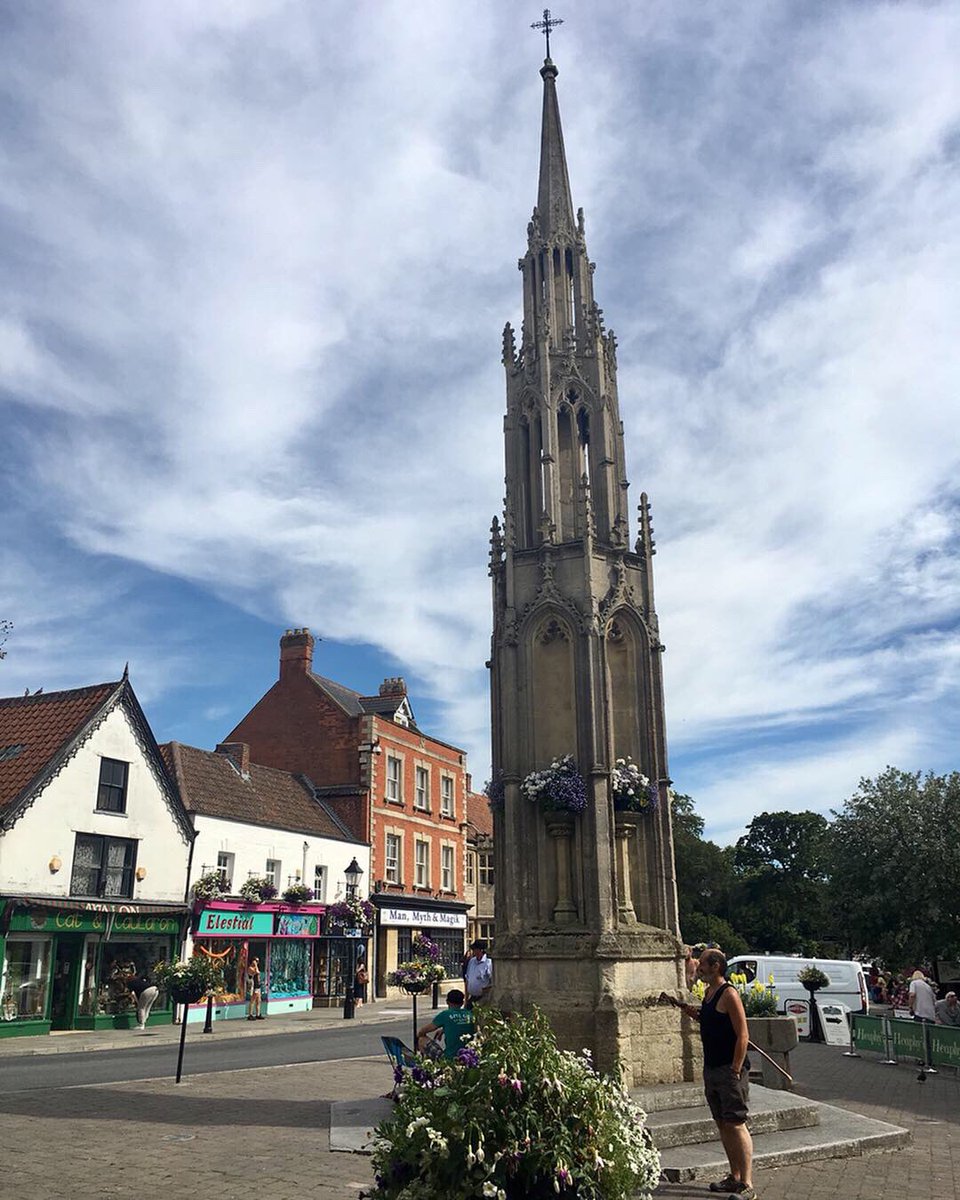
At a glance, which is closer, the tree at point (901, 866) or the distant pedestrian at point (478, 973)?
the distant pedestrian at point (478, 973)

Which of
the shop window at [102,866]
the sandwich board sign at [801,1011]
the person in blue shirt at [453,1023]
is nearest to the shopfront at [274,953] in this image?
the shop window at [102,866]

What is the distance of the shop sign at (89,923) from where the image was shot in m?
24.0

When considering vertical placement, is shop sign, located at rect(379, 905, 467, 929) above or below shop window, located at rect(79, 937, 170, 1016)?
above

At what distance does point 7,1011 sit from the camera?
23.5m

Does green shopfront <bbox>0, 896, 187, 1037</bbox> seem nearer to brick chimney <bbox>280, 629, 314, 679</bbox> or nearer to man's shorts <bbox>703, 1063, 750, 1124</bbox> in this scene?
brick chimney <bbox>280, 629, 314, 679</bbox>

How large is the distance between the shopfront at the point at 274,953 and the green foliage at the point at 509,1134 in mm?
25882

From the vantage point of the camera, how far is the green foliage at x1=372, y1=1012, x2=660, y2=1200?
4.88 meters

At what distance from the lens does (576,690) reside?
1296 centimetres

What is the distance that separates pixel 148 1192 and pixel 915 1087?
42.0 ft

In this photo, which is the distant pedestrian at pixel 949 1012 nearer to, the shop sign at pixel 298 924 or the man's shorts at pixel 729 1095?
the man's shorts at pixel 729 1095

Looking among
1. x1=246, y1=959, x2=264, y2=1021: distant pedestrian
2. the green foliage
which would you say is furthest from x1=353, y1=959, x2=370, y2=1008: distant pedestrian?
the green foliage

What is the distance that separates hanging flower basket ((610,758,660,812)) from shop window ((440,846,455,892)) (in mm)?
33787

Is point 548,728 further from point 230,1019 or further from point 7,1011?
point 230,1019

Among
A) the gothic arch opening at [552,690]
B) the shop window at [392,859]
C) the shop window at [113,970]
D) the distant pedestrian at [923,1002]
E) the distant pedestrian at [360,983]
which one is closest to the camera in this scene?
the gothic arch opening at [552,690]
